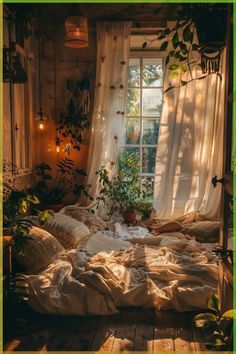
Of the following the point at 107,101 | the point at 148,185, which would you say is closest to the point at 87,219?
the point at 148,185

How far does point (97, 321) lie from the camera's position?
261 cm

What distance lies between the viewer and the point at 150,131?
563 cm

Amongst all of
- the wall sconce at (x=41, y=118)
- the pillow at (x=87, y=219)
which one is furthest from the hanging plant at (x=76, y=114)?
the pillow at (x=87, y=219)

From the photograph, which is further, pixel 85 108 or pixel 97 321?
pixel 85 108

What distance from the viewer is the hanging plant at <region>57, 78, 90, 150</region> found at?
17.5 feet

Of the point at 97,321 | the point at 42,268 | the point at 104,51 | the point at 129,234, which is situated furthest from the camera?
the point at 104,51

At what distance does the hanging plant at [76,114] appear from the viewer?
17.5ft

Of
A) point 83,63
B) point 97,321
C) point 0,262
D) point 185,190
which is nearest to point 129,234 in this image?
point 185,190

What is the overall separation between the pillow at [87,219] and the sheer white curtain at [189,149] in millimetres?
988

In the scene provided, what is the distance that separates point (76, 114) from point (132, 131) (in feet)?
2.65

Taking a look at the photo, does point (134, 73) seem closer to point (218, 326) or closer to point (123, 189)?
point (123, 189)

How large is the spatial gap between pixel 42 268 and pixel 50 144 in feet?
8.75

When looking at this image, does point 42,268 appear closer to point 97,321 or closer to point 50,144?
point 97,321

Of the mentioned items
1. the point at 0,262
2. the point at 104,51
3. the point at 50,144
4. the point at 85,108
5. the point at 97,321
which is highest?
the point at 104,51
